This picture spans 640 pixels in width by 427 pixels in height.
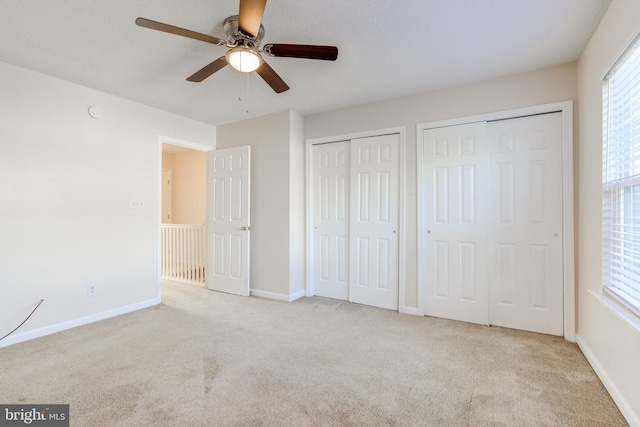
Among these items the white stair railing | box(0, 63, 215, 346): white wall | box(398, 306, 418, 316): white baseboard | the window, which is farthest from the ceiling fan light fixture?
the white stair railing

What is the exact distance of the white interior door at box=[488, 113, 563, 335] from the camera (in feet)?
8.53

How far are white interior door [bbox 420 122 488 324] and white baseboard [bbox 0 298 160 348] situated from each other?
3.30m

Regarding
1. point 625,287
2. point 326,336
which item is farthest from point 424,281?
point 625,287

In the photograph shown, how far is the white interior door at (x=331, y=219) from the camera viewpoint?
3.72 m

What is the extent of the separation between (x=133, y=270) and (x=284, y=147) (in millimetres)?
2328

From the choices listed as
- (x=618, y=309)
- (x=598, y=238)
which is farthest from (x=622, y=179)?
(x=618, y=309)

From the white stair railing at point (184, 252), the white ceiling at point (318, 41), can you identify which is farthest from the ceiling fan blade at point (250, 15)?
the white stair railing at point (184, 252)

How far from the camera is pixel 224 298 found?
3.80m

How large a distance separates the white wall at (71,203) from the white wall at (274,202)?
47.1 inches

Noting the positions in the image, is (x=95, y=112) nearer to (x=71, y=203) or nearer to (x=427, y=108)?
(x=71, y=203)

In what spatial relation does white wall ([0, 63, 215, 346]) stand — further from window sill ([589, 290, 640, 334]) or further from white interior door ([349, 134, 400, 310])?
window sill ([589, 290, 640, 334])

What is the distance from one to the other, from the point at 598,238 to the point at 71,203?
453cm

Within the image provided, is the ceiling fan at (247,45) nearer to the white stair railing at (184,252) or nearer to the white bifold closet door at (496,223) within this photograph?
the white bifold closet door at (496,223)

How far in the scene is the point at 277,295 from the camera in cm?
375
